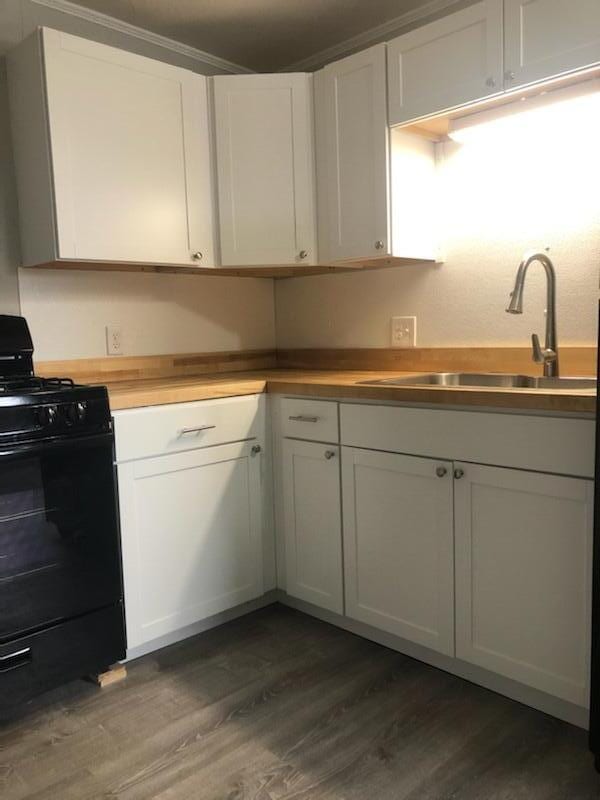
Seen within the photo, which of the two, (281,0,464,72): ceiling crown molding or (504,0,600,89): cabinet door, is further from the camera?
(281,0,464,72): ceiling crown molding

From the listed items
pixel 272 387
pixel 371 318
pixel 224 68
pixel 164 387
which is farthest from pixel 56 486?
pixel 224 68

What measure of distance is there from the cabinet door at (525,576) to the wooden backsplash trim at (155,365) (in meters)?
1.39

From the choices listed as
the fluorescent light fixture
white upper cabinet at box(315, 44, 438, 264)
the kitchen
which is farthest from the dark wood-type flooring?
the fluorescent light fixture

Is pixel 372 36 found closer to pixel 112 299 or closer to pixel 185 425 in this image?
pixel 112 299

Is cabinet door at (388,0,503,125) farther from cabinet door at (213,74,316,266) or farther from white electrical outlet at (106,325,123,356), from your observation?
white electrical outlet at (106,325,123,356)

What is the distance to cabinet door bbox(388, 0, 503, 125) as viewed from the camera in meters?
1.96

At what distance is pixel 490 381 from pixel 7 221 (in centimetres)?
177

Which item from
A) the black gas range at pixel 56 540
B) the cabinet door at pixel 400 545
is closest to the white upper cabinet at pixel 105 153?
the black gas range at pixel 56 540

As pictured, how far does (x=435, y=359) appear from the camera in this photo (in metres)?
2.54

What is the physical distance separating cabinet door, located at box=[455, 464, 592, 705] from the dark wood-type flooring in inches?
6.2

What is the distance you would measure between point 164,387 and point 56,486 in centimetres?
54

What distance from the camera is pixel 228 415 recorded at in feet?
7.41

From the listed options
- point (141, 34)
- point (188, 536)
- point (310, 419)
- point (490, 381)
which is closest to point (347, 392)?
point (310, 419)

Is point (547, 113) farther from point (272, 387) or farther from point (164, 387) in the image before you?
point (164, 387)
